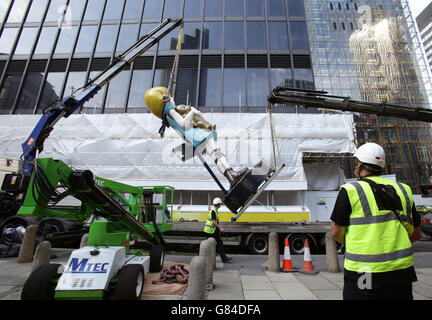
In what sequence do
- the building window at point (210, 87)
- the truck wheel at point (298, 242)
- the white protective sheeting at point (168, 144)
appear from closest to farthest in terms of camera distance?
1. the truck wheel at point (298, 242)
2. the white protective sheeting at point (168, 144)
3. the building window at point (210, 87)

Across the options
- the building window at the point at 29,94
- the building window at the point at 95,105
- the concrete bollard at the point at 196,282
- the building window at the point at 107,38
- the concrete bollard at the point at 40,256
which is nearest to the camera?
the concrete bollard at the point at 196,282

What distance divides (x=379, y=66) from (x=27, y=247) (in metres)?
34.7

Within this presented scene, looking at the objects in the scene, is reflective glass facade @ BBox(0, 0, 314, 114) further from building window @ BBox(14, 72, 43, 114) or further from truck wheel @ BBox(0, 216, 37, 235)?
truck wheel @ BBox(0, 216, 37, 235)

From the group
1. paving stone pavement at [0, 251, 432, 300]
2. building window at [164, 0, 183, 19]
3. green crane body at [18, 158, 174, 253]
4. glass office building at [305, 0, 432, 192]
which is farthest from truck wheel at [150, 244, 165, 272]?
glass office building at [305, 0, 432, 192]

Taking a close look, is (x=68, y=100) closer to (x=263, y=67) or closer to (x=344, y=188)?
(x=344, y=188)

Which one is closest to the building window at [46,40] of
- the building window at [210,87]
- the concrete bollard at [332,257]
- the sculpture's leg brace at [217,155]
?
the building window at [210,87]

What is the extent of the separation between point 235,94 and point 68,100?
11.1 m

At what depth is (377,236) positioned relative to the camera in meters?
1.58

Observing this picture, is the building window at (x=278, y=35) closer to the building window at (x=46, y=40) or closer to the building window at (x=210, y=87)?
the building window at (x=210, y=87)

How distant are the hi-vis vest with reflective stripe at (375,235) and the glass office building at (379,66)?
25213 mm

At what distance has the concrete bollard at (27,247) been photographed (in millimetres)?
6281

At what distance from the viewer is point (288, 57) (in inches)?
682

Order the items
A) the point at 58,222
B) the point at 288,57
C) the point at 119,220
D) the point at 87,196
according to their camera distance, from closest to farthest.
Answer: the point at 87,196 → the point at 119,220 → the point at 58,222 → the point at 288,57
